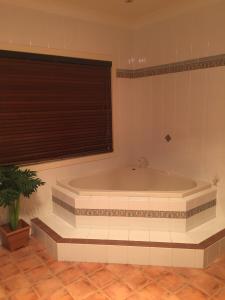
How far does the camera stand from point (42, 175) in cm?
292

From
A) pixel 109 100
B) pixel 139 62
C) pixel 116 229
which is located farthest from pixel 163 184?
pixel 139 62

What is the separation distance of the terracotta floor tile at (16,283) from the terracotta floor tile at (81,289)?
1.13 feet

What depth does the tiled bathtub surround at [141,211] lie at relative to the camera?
2.48 meters

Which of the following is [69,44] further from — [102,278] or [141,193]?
[102,278]

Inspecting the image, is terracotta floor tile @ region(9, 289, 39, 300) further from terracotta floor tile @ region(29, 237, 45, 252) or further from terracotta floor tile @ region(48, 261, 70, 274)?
terracotta floor tile @ region(29, 237, 45, 252)

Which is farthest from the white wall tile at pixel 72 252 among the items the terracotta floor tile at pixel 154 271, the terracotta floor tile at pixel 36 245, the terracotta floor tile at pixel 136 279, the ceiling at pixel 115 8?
the ceiling at pixel 115 8

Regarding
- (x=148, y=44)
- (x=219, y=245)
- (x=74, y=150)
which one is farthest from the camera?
(x=148, y=44)

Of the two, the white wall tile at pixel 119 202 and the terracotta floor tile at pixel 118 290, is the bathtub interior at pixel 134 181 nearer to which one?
the white wall tile at pixel 119 202

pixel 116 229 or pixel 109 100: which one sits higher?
pixel 109 100

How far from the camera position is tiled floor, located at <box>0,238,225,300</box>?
198cm

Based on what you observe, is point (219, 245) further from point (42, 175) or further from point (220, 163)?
point (42, 175)

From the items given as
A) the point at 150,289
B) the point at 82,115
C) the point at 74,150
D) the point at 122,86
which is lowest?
the point at 150,289

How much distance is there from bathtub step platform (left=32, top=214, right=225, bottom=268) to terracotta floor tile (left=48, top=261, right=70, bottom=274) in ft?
0.14

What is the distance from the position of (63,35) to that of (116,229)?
2084 millimetres
